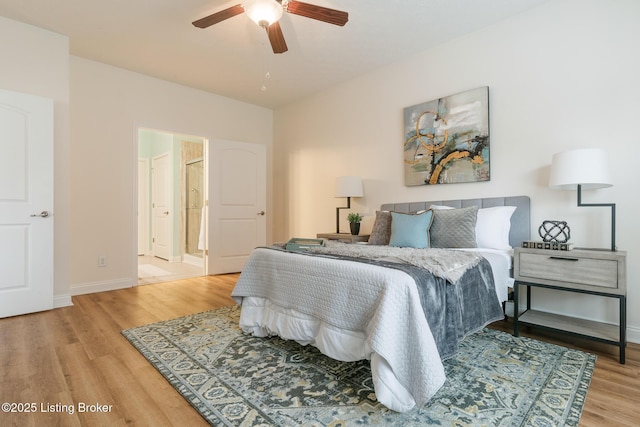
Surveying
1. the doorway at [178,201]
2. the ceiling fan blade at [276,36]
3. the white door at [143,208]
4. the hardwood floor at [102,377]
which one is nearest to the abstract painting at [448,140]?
the hardwood floor at [102,377]

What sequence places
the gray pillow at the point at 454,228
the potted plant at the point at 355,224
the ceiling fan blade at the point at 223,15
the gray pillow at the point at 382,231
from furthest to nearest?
the potted plant at the point at 355,224, the gray pillow at the point at 382,231, the gray pillow at the point at 454,228, the ceiling fan blade at the point at 223,15

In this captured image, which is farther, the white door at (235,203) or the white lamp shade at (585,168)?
the white door at (235,203)

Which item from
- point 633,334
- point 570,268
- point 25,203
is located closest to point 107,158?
point 25,203

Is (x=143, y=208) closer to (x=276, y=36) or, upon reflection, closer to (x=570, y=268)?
(x=276, y=36)

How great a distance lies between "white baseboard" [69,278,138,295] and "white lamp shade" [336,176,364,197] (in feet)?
9.55

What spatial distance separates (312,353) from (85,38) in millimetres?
3815

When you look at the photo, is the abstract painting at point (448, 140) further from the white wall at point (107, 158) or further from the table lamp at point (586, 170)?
the white wall at point (107, 158)

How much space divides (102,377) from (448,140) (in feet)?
11.2

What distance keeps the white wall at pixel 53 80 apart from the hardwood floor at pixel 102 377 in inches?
21.9

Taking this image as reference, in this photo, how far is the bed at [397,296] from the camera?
1419 millimetres

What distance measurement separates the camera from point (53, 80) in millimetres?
3174

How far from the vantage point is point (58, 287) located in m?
3.21

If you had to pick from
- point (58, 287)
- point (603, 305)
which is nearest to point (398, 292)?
point (603, 305)

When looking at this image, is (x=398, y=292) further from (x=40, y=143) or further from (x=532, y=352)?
(x=40, y=143)
